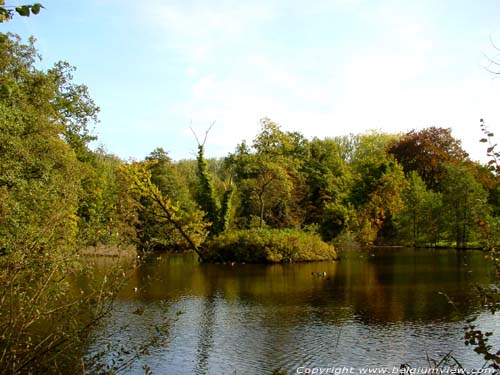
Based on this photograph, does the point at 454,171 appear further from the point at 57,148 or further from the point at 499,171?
the point at 499,171

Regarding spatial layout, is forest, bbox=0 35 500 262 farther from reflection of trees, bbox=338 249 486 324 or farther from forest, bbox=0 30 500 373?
reflection of trees, bbox=338 249 486 324

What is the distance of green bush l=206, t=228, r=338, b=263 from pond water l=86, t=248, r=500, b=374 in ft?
16.7

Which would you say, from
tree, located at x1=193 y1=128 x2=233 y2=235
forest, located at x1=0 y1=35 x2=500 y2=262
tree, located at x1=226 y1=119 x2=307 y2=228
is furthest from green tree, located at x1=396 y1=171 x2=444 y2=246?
tree, located at x1=193 y1=128 x2=233 y2=235

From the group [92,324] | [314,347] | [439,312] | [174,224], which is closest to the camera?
[92,324]

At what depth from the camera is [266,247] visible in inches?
1146

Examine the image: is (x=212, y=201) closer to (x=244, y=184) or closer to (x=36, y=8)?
(x=244, y=184)

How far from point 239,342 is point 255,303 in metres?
4.88

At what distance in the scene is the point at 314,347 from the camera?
1073 cm

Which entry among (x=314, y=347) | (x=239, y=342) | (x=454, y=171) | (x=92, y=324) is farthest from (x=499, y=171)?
(x=454, y=171)

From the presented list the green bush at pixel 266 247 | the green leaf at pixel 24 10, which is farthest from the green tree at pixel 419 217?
the green leaf at pixel 24 10

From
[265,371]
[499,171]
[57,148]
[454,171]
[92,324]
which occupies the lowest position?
[265,371]

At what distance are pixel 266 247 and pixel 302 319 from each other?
15592 millimetres

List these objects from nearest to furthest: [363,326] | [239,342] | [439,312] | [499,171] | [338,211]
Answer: [499,171], [239,342], [363,326], [439,312], [338,211]

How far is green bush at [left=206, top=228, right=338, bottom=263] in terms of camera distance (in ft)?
96.0
